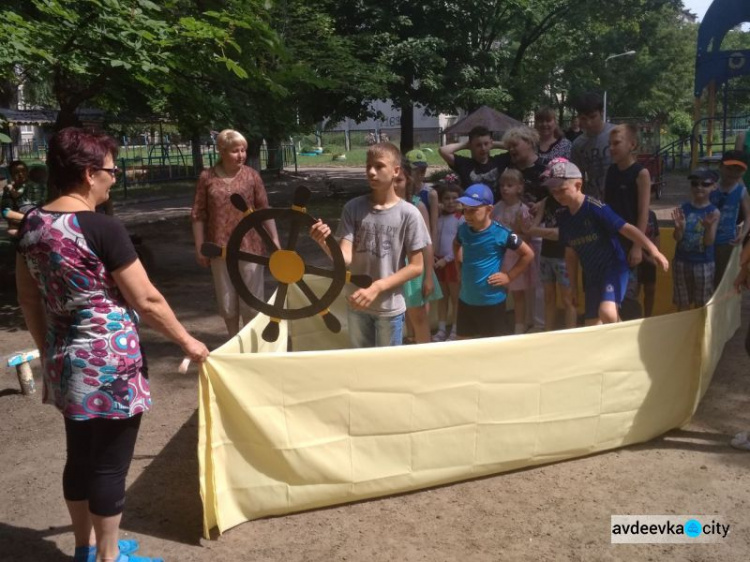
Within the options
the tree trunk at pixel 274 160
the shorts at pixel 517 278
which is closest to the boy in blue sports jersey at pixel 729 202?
the shorts at pixel 517 278

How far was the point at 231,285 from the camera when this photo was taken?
200 inches

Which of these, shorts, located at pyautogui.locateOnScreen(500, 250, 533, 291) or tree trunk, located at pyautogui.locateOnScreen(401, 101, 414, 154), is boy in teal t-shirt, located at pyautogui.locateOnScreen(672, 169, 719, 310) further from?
tree trunk, located at pyautogui.locateOnScreen(401, 101, 414, 154)

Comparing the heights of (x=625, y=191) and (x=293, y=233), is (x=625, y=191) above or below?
above

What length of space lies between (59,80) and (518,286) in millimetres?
4873

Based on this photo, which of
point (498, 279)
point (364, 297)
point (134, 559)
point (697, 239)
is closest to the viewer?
point (134, 559)

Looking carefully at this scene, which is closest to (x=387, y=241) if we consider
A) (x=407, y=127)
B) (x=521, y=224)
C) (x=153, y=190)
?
(x=521, y=224)

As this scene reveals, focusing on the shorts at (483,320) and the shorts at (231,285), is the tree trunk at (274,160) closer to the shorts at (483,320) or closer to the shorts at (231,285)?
the shorts at (231,285)

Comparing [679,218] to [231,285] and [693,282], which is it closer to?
[693,282]

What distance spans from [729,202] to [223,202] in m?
3.90

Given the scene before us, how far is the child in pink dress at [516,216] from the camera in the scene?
574 centimetres

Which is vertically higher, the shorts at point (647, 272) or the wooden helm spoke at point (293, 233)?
the wooden helm spoke at point (293, 233)

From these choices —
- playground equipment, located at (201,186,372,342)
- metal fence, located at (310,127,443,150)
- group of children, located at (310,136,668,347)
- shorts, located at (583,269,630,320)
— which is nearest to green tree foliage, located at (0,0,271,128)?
group of children, located at (310,136,668,347)

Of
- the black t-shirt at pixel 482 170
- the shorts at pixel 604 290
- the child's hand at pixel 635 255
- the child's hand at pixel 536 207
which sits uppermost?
the black t-shirt at pixel 482 170

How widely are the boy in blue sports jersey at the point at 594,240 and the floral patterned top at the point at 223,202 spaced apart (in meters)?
1.92
